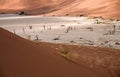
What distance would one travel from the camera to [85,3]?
1522 inches

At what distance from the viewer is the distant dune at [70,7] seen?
32.8 m

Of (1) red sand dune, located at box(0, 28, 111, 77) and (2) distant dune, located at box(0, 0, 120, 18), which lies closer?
(1) red sand dune, located at box(0, 28, 111, 77)

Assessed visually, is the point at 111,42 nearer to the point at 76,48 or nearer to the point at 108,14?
the point at 76,48

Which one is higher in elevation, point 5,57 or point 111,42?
point 5,57

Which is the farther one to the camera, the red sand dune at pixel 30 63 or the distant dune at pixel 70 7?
the distant dune at pixel 70 7

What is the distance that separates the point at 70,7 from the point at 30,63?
1358 inches

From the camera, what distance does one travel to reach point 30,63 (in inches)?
205

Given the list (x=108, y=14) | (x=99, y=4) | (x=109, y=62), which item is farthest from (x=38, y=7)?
(x=109, y=62)

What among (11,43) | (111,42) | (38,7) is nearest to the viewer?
(11,43)

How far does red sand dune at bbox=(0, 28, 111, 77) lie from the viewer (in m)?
4.75

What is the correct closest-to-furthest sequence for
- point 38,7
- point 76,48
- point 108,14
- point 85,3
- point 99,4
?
point 76,48 < point 108,14 < point 99,4 < point 85,3 < point 38,7

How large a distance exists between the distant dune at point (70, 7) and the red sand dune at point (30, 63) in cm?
2391

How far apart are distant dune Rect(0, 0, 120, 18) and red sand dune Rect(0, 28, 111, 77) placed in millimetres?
23911

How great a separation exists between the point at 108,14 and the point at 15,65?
1056 inches
